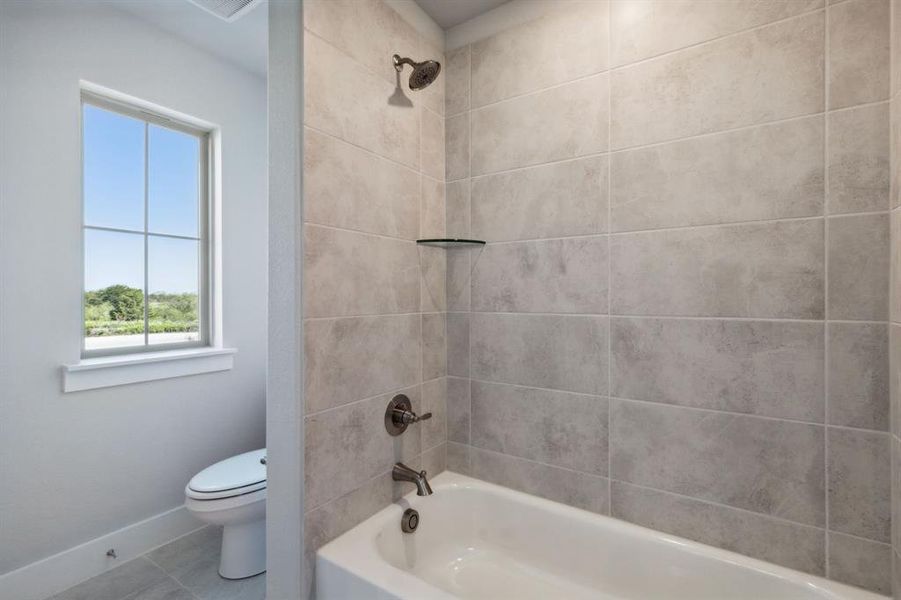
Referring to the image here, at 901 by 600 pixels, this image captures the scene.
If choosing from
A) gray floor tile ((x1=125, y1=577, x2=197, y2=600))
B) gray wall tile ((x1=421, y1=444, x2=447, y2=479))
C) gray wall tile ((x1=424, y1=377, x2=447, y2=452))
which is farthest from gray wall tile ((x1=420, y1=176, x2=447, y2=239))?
gray floor tile ((x1=125, y1=577, x2=197, y2=600))

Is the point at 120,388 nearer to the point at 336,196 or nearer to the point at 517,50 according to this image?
the point at 336,196

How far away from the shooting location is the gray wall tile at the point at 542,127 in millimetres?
1396

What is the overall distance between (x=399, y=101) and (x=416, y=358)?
94 cm

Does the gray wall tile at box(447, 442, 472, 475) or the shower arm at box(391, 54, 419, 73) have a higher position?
the shower arm at box(391, 54, 419, 73)

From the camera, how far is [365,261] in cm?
135

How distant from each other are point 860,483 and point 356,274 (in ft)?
4.80

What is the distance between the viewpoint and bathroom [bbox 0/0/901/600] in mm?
1080

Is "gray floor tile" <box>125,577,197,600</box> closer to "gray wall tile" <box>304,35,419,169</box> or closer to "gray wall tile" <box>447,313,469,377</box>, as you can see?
"gray wall tile" <box>447,313,469,377</box>

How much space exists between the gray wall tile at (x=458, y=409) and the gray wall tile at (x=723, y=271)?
678 mm

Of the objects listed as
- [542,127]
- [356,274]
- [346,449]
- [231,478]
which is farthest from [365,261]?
[231,478]

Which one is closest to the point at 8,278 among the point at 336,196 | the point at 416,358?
the point at 336,196

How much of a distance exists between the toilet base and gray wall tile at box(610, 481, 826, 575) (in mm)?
1570

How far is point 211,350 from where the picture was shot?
2.35 metres

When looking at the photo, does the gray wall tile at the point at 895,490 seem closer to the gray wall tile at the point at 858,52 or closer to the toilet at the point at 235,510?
the gray wall tile at the point at 858,52
